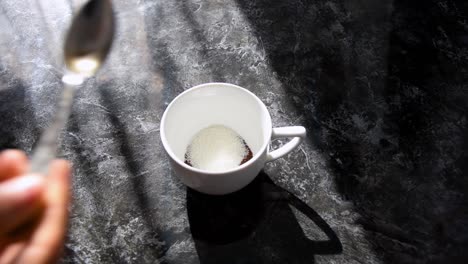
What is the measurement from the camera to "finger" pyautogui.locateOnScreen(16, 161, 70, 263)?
0.46 m

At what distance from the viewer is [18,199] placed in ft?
1.44

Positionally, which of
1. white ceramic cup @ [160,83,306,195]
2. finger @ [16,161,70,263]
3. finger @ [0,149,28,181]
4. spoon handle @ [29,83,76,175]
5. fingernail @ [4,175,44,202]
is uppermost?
fingernail @ [4,175,44,202]

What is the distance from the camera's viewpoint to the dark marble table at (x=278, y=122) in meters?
0.69

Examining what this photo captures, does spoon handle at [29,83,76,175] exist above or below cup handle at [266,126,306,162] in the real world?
below

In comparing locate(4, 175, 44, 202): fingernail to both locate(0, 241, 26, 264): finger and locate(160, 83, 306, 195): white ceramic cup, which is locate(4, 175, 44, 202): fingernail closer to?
locate(0, 241, 26, 264): finger

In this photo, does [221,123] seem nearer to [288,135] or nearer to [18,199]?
[288,135]

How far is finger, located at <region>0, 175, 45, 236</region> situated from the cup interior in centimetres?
25

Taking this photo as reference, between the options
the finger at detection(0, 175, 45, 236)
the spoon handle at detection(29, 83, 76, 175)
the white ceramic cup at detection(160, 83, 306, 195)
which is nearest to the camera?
the finger at detection(0, 175, 45, 236)

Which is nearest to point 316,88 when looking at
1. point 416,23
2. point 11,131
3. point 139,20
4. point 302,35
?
point 302,35

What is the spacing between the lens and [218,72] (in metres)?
0.90

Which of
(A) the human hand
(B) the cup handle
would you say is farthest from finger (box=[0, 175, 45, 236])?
(B) the cup handle

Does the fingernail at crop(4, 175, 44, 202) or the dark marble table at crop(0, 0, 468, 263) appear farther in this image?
the dark marble table at crop(0, 0, 468, 263)

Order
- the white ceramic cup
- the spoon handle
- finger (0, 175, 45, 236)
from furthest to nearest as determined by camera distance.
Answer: the spoon handle → the white ceramic cup → finger (0, 175, 45, 236)

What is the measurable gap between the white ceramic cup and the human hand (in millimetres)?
186
